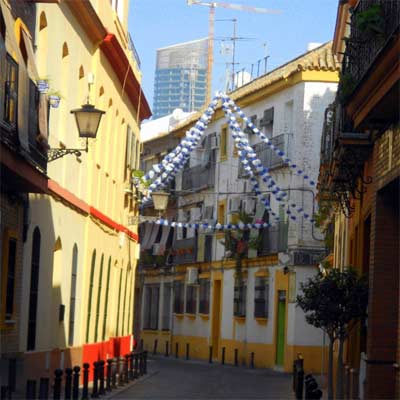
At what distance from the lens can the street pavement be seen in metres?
27.8

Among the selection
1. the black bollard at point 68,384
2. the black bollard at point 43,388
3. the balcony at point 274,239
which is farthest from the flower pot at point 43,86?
the balcony at point 274,239

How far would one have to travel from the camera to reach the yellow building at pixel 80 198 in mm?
23688

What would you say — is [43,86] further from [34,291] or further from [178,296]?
[178,296]

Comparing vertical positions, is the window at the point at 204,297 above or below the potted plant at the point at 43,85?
below

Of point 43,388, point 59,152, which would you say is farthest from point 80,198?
point 43,388

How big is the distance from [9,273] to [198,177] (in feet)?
123

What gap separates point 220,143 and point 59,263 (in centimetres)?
2912

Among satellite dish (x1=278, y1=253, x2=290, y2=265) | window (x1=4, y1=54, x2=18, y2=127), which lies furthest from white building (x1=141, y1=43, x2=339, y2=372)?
window (x1=4, y1=54, x2=18, y2=127)

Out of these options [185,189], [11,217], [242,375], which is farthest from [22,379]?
[185,189]

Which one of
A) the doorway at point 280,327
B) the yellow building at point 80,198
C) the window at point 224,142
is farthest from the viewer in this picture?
the window at point 224,142

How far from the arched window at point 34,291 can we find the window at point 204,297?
32118 millimetres

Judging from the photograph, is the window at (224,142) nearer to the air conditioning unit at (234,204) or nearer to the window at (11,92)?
the air conditioning unit at (234,204)

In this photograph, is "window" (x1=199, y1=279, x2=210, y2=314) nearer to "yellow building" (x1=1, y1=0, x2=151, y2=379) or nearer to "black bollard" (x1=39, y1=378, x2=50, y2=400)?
"yellow building" (x1=1, y1=0, x2=151, y2=379)

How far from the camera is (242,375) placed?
4019 centimetres
